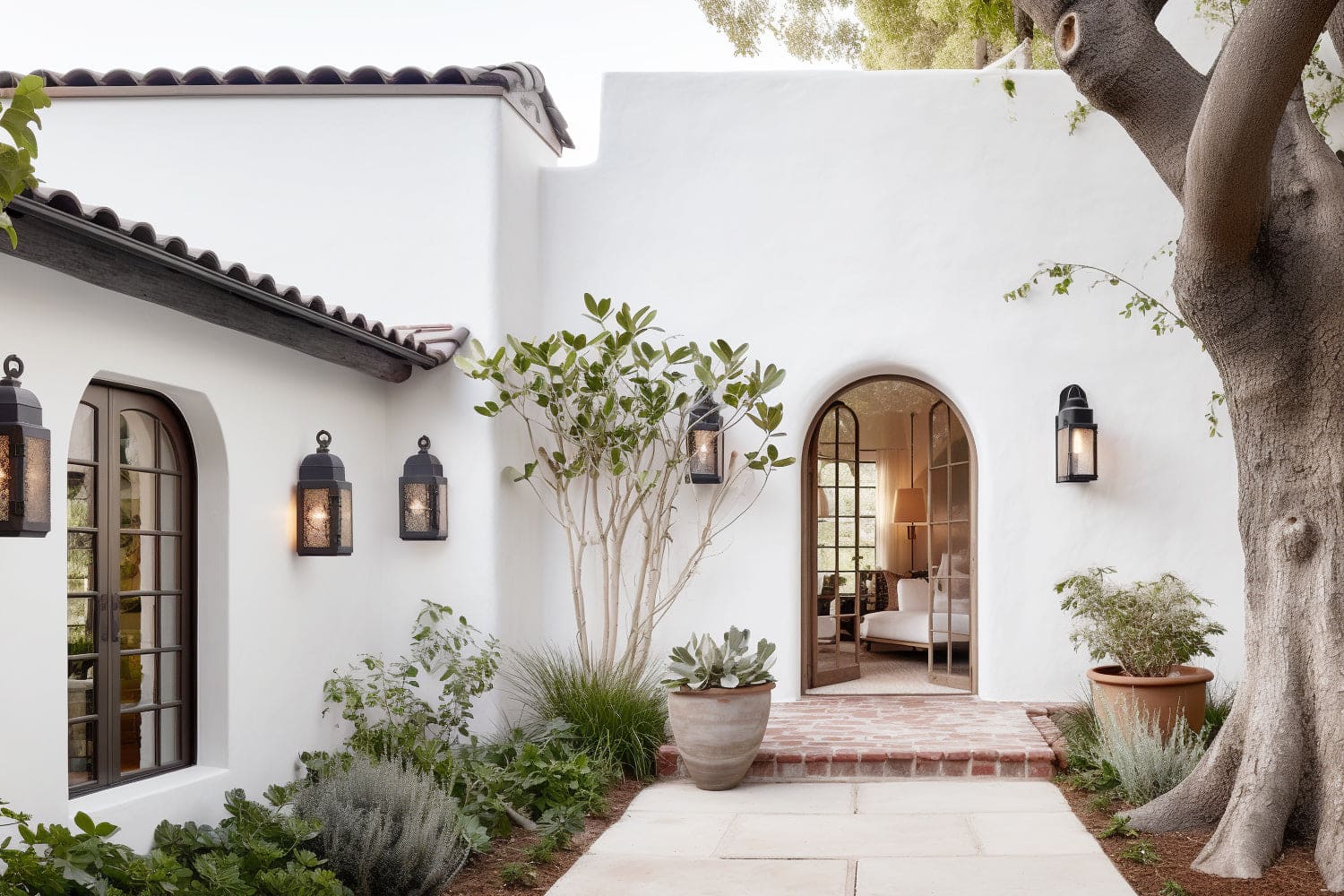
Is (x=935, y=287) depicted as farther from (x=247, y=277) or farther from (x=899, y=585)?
(x=247, y=277)

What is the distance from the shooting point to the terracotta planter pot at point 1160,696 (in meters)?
6.05

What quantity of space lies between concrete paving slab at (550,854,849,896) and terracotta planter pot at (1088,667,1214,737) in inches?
81.0

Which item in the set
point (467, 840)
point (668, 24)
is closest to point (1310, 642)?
point (467, 840)

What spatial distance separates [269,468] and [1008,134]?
5.35 metres

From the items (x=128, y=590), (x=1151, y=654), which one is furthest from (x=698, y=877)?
(x=1151, y=654)

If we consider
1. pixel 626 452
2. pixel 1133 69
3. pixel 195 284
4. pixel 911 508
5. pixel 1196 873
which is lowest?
pixel 1196 873

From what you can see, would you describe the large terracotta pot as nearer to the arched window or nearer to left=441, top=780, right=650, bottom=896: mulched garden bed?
left=441, top=780, right=650, bottom=896: mulched garden bed

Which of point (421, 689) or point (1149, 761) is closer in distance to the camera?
point (1149, 761)

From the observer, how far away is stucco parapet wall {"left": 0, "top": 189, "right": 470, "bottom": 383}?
395 centimetres

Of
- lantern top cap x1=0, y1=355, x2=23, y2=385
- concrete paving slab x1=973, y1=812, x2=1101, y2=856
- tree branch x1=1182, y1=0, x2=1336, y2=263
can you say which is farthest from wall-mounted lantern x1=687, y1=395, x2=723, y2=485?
lantern top cap x1=0, y1=355, x2=23, y2=385

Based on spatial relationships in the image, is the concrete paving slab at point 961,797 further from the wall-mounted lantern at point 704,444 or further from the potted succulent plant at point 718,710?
the wall-mounted lantern at point 704,444

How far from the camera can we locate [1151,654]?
611 cm

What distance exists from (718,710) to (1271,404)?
3025 millimetres

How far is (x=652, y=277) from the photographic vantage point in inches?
319
